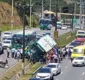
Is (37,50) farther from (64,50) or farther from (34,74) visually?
(34,74)

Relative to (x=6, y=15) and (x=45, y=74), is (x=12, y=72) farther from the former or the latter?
(x=6, y=15)

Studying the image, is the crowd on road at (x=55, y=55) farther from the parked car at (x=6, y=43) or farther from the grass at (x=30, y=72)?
the parked car at (x=6, y=43)

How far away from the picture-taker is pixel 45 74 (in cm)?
4750

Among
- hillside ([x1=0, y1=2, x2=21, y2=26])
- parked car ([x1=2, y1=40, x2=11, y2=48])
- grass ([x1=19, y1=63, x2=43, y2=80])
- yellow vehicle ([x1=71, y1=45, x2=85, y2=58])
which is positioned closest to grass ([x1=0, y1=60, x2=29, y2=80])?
grass ([x1=19, y1=63, x2=43, y2=80])

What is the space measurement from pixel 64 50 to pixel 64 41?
15561 millimetres

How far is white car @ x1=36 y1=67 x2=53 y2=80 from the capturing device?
47.2m

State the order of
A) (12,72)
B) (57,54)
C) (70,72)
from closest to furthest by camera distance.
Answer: (12,72), (70,72), (57,54)

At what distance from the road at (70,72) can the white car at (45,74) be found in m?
2.02

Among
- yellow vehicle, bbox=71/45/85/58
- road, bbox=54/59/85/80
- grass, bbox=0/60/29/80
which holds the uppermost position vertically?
grass, bbox=0/60/29/80

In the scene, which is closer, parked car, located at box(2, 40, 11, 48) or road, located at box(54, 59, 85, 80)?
road, located at box(54, 59, 85, 80)

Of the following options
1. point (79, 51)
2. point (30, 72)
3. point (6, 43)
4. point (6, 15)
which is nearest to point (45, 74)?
point (30, 72)

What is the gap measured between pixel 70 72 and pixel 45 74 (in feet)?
25.7

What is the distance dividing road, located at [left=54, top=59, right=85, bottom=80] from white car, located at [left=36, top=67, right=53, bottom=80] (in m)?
2.02

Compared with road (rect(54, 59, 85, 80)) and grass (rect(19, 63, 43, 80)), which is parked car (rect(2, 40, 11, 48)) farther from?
grass (rect(19, 63, 43, 80))
